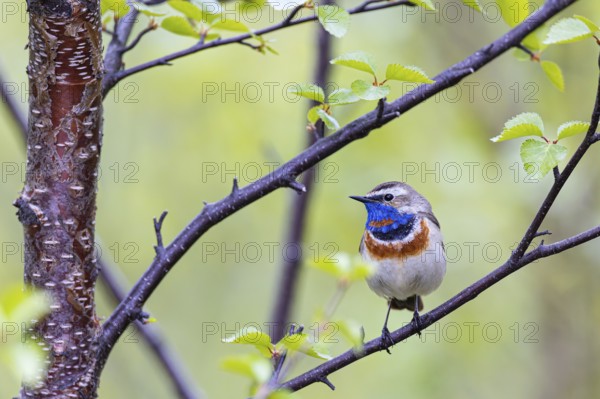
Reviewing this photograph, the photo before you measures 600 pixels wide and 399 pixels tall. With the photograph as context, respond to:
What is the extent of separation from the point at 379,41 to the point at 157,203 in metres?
2.44

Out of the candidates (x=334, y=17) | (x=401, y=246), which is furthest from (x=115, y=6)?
(x=401, y=246)

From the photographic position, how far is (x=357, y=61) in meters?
2.05

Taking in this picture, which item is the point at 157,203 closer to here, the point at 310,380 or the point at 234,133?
the point at 234,133

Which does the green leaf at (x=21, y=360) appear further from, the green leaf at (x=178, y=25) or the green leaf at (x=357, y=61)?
the green leaf at (x=178, y=25)

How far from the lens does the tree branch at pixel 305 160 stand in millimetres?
2133

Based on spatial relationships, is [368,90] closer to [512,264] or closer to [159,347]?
[512,264]

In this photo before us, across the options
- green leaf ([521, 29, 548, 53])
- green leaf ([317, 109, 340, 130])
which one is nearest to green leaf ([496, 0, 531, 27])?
green leaf ([521, 29, 548, 53])

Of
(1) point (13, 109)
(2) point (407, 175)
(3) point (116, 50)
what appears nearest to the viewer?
(3) point (116, 50)

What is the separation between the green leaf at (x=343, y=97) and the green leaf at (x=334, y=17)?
22 centimetres

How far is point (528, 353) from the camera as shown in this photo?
6.98 meters

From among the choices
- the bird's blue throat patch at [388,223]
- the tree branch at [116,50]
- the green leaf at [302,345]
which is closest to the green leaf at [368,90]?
the green leaf at [302,345]

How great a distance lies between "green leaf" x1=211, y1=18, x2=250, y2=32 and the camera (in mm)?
2434

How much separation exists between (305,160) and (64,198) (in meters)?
0.74

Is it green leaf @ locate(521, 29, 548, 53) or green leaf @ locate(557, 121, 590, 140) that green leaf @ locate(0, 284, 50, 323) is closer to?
green leaf @ locate(557, 121, 590, 140)
